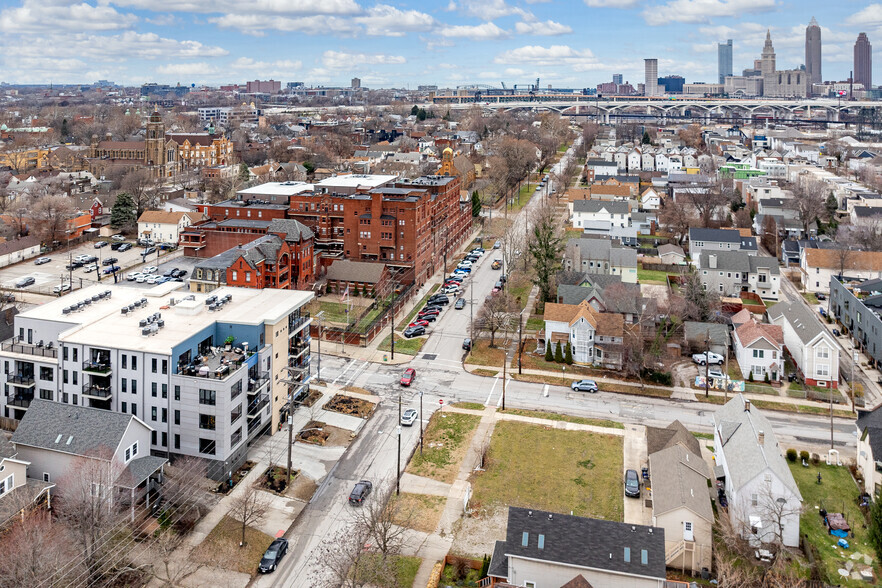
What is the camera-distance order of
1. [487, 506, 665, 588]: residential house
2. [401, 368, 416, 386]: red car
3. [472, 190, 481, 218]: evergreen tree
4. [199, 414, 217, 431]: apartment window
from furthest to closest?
[472, 190, 481, 218]: evergreen tree < [401, 368, 416, 386]: red car < [199, 414, 217, 431]: apartment window < [487, 506, 665, 588]: residential house

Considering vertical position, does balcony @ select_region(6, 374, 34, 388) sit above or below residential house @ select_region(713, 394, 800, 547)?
above

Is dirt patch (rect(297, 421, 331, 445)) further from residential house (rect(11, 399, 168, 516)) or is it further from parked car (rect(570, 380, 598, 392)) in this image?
parked car (rect(570, 380, 598, 392))

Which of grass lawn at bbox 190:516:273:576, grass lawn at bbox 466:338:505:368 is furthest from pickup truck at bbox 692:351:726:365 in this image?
grass lawn at bbox 190:516:273:576

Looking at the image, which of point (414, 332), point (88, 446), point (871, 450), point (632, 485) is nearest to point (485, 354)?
point (414, 332)

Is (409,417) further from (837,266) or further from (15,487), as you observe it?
(837,266)

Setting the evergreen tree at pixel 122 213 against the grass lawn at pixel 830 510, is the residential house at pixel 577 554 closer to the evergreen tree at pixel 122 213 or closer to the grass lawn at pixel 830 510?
the grass lawn at pixel 830 510

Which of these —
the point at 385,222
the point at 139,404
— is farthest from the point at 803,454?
the point at 385,222
